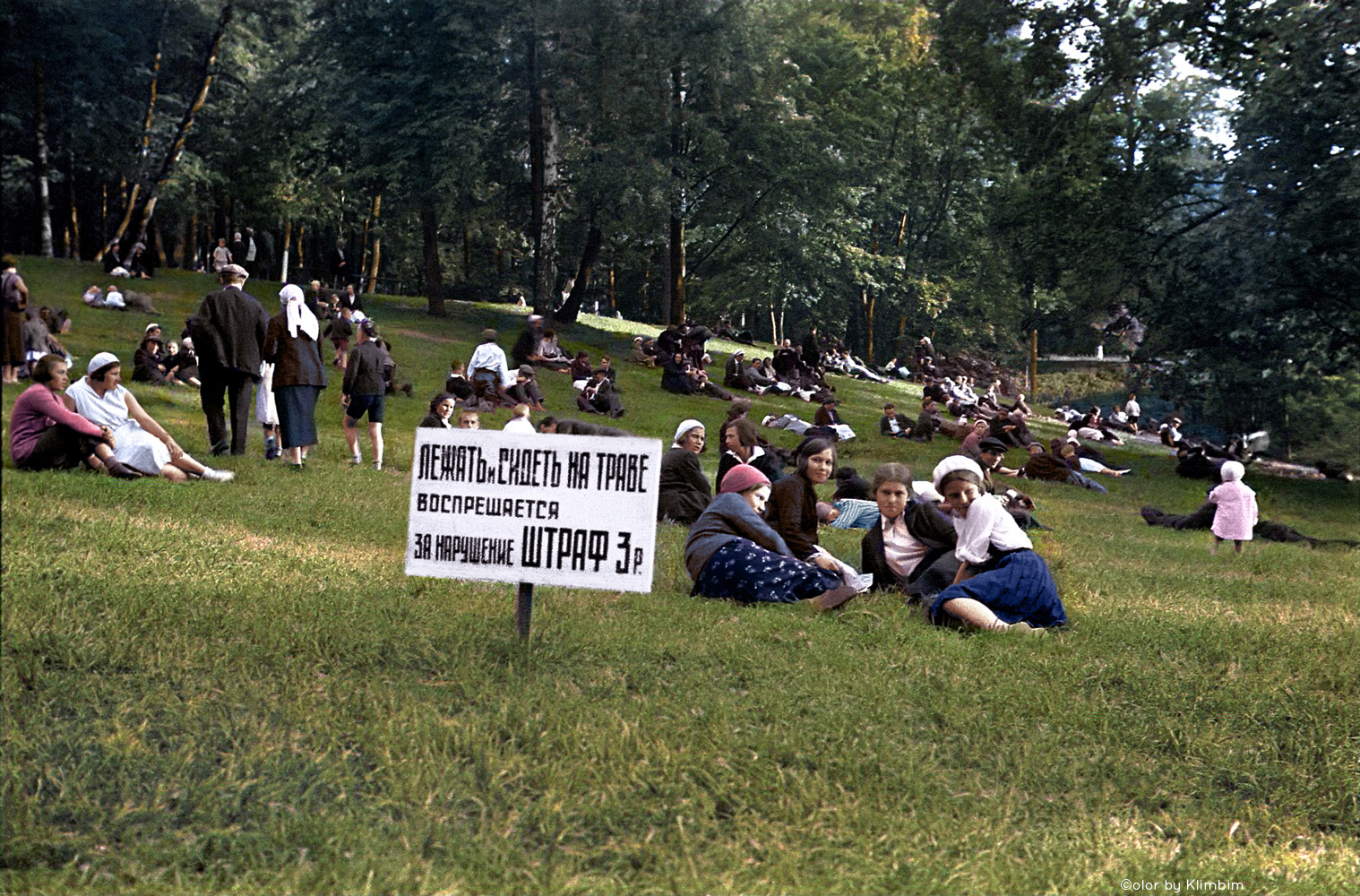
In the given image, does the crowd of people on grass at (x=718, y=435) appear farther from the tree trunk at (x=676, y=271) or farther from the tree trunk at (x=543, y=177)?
the tree trunk at (x=543, y=177)

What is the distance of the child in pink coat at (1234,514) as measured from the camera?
1270cm

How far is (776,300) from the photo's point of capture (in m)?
12.1

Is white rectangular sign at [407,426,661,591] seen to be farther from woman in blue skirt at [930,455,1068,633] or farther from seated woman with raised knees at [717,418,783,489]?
seated woman with raised knees at [717,418,783,489]

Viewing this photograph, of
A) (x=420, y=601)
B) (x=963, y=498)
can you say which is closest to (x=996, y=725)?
(x=963, y=498)

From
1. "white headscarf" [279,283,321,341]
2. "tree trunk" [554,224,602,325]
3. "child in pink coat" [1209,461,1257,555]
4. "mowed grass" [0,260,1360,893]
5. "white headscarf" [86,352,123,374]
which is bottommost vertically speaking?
"child in pink coat" [1209,461,1257,555]

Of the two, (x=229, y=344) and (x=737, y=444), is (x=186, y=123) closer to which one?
(x=229, y=344)

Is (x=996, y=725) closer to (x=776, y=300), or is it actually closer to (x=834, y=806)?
(x=834, y=806)

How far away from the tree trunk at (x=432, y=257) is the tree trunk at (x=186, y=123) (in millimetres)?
2320

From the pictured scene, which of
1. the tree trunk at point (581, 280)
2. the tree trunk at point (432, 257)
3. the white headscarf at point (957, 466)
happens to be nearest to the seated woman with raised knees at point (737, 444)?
the white headscarf at point (957, 466)

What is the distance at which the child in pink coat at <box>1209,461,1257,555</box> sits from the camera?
1270 cm

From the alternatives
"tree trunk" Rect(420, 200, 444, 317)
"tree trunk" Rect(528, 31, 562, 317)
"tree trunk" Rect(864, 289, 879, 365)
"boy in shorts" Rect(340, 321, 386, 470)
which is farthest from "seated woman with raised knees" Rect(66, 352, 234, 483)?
"tree trunk" Rect(864, 289, 879, 365)

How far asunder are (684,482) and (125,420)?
414 centimetres

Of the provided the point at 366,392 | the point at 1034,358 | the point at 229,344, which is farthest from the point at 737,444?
the point at 1034,358

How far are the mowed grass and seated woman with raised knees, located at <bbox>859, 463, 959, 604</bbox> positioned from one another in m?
0.41
